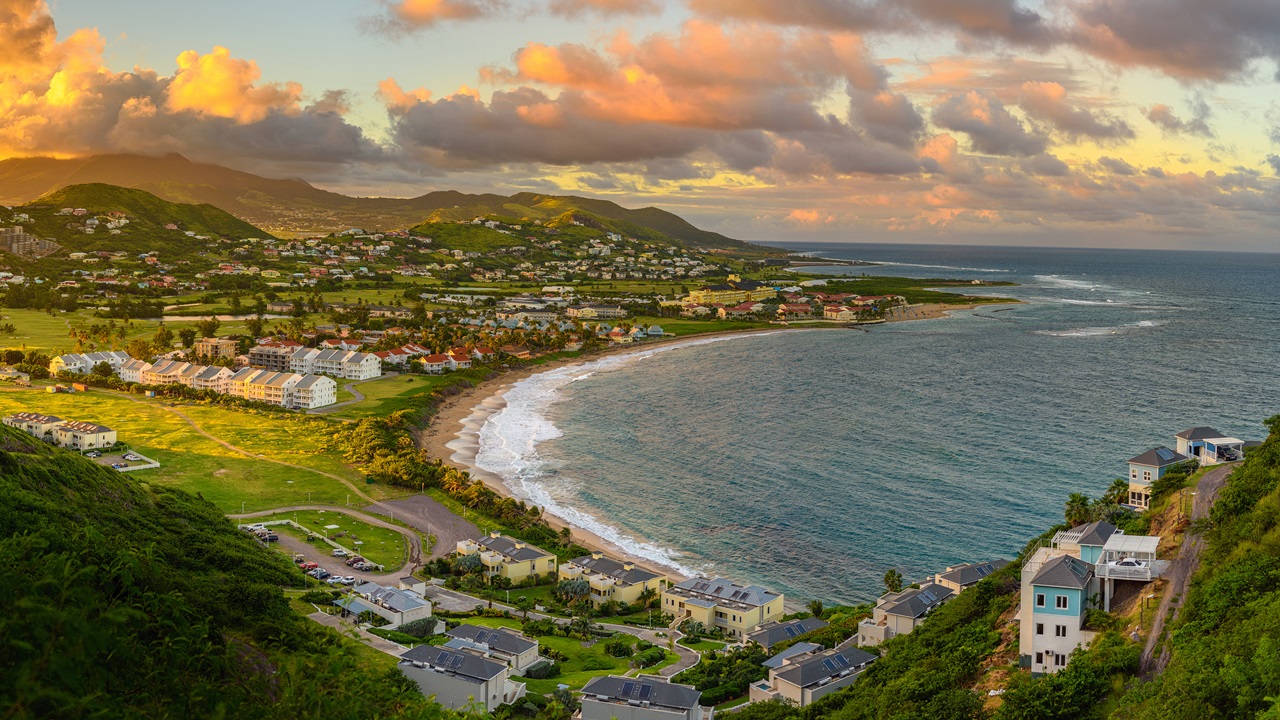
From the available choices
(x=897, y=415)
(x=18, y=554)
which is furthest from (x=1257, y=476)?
(x=897, y=415)

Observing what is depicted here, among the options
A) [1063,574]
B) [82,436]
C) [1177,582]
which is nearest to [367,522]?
[82,436]

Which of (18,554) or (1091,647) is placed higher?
(18,554)

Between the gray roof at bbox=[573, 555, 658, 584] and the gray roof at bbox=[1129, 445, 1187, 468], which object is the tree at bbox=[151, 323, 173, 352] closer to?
the gray roof at bbox=[573, 555, 658, 584]

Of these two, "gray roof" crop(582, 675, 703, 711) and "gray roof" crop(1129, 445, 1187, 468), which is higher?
"gray roof" crop(1129, 445, 1187, 468)

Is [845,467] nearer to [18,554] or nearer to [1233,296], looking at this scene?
[18,554]

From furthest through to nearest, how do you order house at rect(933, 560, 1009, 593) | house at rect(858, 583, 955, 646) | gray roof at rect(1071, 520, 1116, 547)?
house at rect(933, 560, 1009, 593), house at rect(858, 583, 955, 646), gray roof at rect(1071, 520, 1116, 547)

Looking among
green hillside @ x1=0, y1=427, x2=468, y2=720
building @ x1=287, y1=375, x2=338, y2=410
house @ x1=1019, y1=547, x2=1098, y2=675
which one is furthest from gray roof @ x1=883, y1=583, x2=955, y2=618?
building @ x1=287, y1=375, x2=338, y2=410

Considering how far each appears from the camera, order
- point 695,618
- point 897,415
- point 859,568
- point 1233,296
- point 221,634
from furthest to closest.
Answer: point 1233,296 < point 897,415 < point 859,568 < point 695,618 < point 221,634

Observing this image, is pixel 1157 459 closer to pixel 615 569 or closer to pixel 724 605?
pixel 724 605
